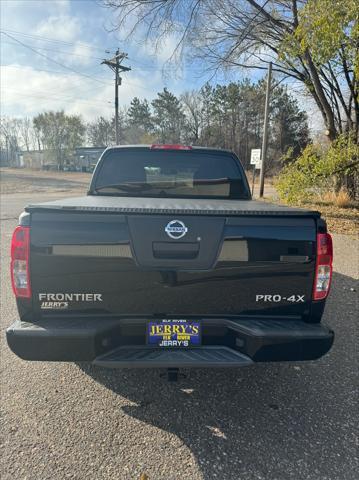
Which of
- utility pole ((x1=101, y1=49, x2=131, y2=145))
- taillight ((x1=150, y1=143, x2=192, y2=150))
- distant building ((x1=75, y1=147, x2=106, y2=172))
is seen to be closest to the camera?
taillight ((x1=150, y1=143, x2=192, y2=150))

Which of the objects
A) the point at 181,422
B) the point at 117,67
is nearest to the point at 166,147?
the point at 181,422

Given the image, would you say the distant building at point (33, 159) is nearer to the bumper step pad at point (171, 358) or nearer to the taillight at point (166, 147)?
the taillight at point (166, 147)

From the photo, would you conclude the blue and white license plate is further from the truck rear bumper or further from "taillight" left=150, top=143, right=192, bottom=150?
"taillight" left=150, top=143, right=192, bottom=150

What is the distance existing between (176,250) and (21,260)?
1.01 metres

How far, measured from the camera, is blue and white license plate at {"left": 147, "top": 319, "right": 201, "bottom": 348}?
6.91ft

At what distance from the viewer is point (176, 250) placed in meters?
2.02

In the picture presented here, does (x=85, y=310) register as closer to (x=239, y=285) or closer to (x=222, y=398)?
(x=239, y=285)

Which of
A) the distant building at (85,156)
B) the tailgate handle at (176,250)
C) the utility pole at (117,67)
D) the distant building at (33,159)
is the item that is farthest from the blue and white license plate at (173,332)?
the distant building at (33,159)

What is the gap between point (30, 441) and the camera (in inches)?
84.2

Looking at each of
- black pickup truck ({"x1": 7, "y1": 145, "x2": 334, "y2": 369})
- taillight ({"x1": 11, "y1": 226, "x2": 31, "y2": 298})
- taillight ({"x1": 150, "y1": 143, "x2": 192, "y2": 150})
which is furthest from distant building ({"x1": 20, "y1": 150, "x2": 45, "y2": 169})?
black pickup truck ({"x1": 7, "y1": 145, "x2": 334, "y2": 369})

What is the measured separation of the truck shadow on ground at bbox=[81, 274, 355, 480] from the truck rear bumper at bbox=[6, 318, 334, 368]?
0.60 m

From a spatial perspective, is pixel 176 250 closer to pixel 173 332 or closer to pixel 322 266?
pixel 173 332

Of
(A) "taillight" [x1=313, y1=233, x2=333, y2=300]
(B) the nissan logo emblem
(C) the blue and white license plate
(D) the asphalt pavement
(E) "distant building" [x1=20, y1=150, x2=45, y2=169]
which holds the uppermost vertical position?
(E) "distant building" [x1=20, y1=150, x2=45, y2=169]

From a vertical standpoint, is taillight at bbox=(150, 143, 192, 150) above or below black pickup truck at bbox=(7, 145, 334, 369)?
above
